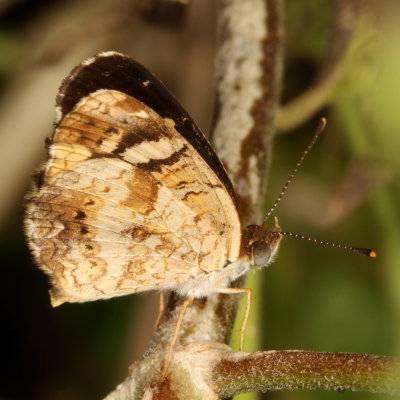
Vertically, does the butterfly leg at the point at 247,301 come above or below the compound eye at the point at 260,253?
below

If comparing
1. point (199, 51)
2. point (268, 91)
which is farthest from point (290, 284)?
point (199, 51)

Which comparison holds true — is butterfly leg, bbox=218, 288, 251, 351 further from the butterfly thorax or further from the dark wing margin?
the dark wing margin

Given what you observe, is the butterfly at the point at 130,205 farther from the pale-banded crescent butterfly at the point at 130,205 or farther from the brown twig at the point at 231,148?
the brown twig at the point at 231,148

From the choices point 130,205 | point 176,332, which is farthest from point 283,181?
point 176,332

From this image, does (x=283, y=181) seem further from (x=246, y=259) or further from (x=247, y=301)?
(x=247, y=301)

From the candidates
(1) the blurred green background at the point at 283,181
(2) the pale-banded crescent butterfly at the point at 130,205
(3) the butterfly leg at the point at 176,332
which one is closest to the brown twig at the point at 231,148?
(3) the butterfly leg at the point at 176,332

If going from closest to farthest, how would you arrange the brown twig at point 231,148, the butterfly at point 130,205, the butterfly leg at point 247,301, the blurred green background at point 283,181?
the brown twig at point 231,148 → the butterfly leg at point 247,301 → the butterfly at point 130,205 → the blurred green background at point 283,181

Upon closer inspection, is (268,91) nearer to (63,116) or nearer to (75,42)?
(63,116)

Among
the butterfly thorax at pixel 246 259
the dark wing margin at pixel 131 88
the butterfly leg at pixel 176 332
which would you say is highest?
the dark wing margin at pixel 131 88
